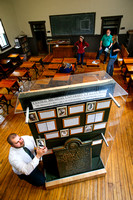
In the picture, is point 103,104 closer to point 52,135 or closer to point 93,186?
point 52,135

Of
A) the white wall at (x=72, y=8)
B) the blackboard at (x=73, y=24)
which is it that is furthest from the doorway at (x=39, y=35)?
the blackboard at (x=73, y=24)

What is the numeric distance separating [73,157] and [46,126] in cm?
80

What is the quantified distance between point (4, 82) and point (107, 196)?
4.37 meters

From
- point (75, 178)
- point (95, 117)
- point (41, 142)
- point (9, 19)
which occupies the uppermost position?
point (9, 19)

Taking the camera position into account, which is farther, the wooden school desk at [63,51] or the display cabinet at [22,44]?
the display cabinet at [22,44]

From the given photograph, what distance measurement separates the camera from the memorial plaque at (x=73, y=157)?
1.76m

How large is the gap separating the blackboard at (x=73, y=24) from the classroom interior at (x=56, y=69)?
0.11 meters

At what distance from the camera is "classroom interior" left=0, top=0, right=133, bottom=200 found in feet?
6.99

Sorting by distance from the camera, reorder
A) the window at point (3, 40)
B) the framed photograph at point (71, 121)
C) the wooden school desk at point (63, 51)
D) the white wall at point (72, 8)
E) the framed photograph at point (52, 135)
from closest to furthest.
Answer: the framed photograph at point (71, 121) < the framed photograph at point (52, 135) < the white wall at point (72, 8) < the window at point (3, 40) < the wooden school desk at point (63, 51)

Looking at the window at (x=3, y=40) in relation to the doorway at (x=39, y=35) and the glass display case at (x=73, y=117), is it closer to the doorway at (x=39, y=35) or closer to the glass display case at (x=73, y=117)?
the doorway at (x=39, y=35)

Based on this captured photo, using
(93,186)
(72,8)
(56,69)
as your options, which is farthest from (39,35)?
(93,186)

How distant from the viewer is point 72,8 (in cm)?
664

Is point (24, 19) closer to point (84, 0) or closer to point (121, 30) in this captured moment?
point (84, 0)

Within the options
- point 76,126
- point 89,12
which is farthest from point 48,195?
point 89,12
